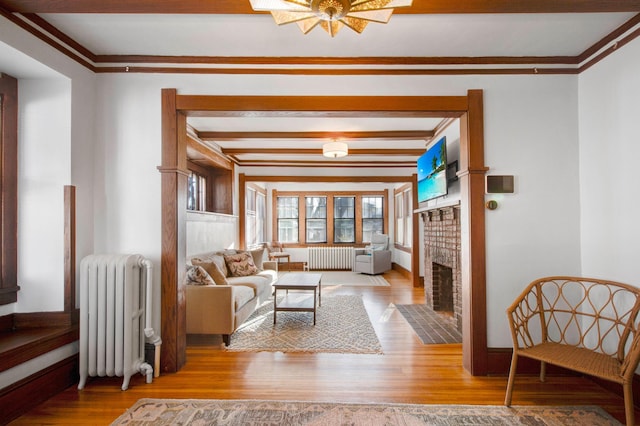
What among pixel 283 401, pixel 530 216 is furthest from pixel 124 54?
pixel 530 216

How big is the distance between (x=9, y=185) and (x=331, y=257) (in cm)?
725

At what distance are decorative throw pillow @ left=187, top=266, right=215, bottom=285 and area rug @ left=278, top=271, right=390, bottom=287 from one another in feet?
11.8

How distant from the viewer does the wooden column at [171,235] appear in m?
2.73

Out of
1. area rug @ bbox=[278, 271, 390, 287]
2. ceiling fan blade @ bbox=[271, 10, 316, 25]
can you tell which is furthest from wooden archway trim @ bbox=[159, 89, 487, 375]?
area rug @ bbox=[278, 271, 390, 287]

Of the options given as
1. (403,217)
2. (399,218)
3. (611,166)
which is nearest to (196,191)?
(403,217)

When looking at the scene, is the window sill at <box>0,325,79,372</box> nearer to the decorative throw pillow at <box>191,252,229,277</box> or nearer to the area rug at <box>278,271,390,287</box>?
the decorative throw pillow at <box>191,252,229,277</box>

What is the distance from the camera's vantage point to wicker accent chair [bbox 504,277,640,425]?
1.96 m

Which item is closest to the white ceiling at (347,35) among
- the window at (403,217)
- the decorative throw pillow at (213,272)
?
the decorative throw pillow at (213,272)

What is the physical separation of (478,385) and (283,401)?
1512 mm

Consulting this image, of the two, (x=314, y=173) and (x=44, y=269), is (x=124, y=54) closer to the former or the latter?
(x=44, y=269)

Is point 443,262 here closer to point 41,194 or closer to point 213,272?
point 213,272

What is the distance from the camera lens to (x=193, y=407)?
7.32 ft

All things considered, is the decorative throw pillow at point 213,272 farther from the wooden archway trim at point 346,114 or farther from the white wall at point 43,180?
the white wall at point 43,180

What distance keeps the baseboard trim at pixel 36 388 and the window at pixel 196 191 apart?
295cm
